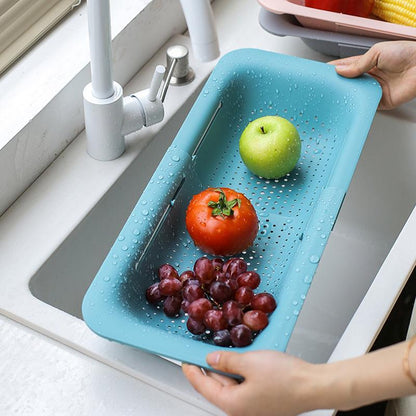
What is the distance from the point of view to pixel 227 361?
0.86m

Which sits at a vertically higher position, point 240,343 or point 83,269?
point 240,343

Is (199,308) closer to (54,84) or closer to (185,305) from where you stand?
(185,305)

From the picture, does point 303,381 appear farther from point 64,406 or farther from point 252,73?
point 252,73

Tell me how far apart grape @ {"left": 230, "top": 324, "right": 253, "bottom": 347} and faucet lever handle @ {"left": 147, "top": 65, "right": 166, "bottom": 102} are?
16.4 inches

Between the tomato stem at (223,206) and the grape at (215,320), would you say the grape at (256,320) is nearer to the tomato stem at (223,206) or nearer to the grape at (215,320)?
the grape at (215,320)

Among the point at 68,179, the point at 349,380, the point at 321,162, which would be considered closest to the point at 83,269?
the point at 68,179

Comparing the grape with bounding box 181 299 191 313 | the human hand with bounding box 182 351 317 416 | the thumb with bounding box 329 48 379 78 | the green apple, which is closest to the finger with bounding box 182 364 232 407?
the human hand with bounding box 182 351 317 416

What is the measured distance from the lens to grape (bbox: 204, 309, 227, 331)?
3.09ft

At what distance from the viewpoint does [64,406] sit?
3.03 ft

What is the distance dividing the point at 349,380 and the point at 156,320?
0.33 metres

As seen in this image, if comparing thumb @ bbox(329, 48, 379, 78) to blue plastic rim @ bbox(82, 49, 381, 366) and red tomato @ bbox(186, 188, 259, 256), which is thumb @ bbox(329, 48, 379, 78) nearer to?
blue plastic rim @ bbox(82, 49, 381, 366)

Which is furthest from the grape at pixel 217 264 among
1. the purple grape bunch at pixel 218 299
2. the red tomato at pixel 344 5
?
the red tomato at pixel 344 5

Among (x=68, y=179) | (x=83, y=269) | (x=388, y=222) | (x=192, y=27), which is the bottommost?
(x=388, y=222)

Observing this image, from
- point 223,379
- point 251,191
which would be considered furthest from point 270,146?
point 223,379
